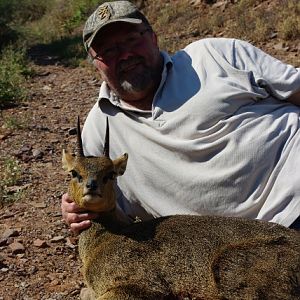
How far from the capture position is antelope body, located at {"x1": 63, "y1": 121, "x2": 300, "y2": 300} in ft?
13.6

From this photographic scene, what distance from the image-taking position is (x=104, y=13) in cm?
547

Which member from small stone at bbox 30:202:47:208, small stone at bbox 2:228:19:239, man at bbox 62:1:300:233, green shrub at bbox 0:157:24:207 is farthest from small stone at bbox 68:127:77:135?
man at bbox 62:1:300:233

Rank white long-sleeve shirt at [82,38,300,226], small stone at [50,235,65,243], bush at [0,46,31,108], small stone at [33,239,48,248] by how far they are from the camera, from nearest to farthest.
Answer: white long-sleeve shirt at [82,38,300,226], small stone at [33,239,48,248], small stone at [50,235,65,243], bush at [0,46,31,108]

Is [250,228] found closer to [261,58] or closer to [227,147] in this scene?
[227,147]

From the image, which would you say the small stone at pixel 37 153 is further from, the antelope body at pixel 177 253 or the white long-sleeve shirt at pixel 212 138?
the antelope body at pixel 177 253

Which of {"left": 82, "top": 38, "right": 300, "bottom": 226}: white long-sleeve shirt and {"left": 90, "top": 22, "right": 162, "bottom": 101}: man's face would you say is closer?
{"left": 82, "top": 38, "right": 300, "bottom": 226}: white long-sleeve shirt

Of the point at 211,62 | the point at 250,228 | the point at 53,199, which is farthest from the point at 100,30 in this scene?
→ the point at 53,199

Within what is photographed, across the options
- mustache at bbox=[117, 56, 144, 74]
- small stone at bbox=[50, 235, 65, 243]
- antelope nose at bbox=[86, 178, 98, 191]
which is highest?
mustache at bbox=[117, 56, 144, 74]

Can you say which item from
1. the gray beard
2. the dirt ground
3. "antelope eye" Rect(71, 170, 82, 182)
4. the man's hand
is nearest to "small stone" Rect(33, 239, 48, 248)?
the dirt ground

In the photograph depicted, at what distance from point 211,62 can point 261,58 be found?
15.8 inches

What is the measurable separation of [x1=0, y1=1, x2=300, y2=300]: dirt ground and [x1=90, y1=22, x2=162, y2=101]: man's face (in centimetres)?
162

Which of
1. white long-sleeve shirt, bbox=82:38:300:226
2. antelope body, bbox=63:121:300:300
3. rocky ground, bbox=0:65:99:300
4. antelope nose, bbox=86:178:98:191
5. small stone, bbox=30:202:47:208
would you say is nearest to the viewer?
antelope body, bbox=63:121:300:300

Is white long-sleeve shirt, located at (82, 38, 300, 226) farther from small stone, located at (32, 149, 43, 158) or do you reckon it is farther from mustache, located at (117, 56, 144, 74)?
small stone, located at (32, 149, 43, 158)

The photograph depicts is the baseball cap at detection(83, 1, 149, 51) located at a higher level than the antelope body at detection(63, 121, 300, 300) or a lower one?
higher
